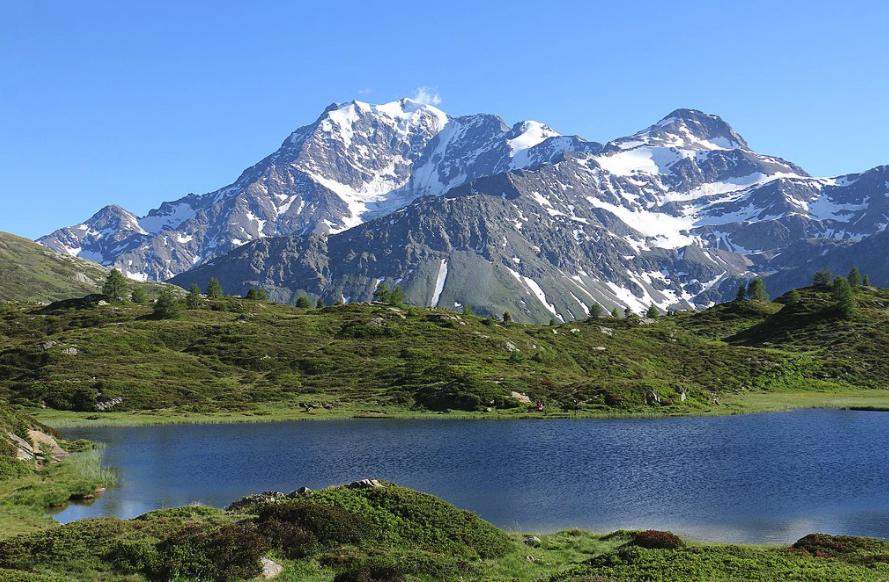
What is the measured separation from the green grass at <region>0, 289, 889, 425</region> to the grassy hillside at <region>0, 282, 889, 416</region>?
407 mm

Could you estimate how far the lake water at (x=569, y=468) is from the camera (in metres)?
54.1

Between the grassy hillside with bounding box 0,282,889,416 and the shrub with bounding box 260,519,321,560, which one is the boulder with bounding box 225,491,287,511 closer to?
the shrub with bounding box 260,519,321,560

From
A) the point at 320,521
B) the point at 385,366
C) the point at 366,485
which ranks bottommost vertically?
the point at 320,521

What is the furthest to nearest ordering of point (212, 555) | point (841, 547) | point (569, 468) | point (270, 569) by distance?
point (569, 468) → point (841, 547) → point (212, 555) → point (270, 569)

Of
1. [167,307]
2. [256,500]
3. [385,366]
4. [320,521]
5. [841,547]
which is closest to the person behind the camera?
[320,521]

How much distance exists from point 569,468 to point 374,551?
4091 cm

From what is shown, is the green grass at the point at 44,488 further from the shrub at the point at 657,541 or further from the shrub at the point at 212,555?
the shrub at the point at 657,541

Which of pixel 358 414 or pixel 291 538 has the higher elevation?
pixel 291 538

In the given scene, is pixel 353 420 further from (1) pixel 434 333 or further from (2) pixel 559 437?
(1) pixel 434 333

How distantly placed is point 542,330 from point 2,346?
120m

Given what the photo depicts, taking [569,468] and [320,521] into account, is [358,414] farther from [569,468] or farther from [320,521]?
[320,521]

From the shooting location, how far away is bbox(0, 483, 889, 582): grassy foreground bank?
1245 inches

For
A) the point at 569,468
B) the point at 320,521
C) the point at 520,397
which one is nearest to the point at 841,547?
the point at 320,521

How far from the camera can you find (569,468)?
239ft
